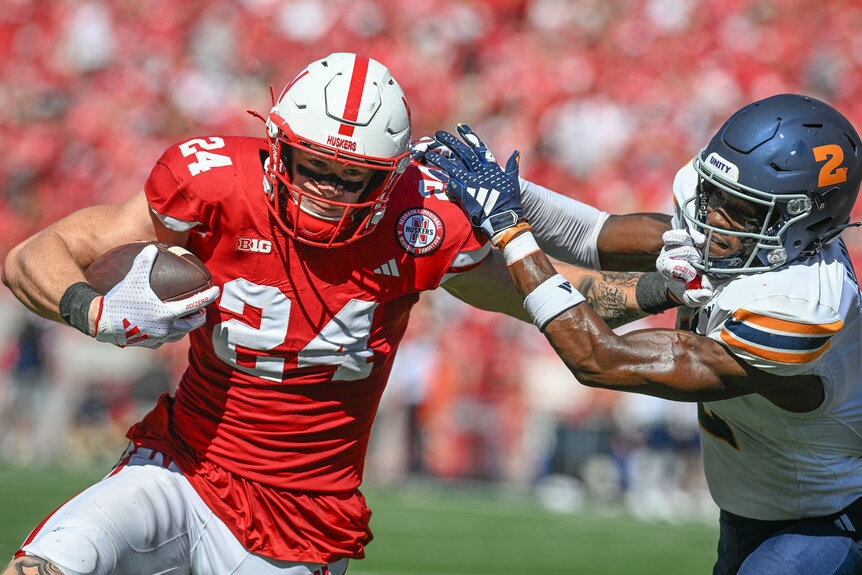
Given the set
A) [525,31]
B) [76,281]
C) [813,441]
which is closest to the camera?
[76,281]

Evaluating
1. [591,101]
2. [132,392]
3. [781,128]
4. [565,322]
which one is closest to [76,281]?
[565,322]

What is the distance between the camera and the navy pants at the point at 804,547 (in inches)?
124

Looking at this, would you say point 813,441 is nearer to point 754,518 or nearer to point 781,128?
point 754,518

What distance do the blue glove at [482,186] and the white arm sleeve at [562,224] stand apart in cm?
27

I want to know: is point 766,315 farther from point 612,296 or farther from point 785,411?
point 612,296

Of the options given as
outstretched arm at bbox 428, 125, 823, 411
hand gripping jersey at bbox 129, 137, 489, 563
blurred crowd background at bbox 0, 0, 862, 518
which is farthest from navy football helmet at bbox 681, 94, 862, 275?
blurred crowd background at bbox 0, 0, 862, 518

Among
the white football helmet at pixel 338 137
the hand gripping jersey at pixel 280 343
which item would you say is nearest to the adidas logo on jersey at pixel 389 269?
the hand gripping jersey at pixel 280 343

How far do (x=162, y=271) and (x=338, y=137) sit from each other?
25.2 inches

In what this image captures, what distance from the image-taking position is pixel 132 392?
11.0 m

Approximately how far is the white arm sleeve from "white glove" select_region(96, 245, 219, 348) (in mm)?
1337

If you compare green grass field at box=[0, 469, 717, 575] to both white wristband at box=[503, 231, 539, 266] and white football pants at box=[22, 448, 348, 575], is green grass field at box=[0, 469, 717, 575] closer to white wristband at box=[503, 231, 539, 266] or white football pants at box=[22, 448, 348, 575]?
white football pants at box=[22, 448, 348, 575]

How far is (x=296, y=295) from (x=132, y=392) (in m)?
8.41

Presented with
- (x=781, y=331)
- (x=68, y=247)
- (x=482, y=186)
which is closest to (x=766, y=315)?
(x=781, y=331)

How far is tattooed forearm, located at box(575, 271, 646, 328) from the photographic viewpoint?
3.60m
